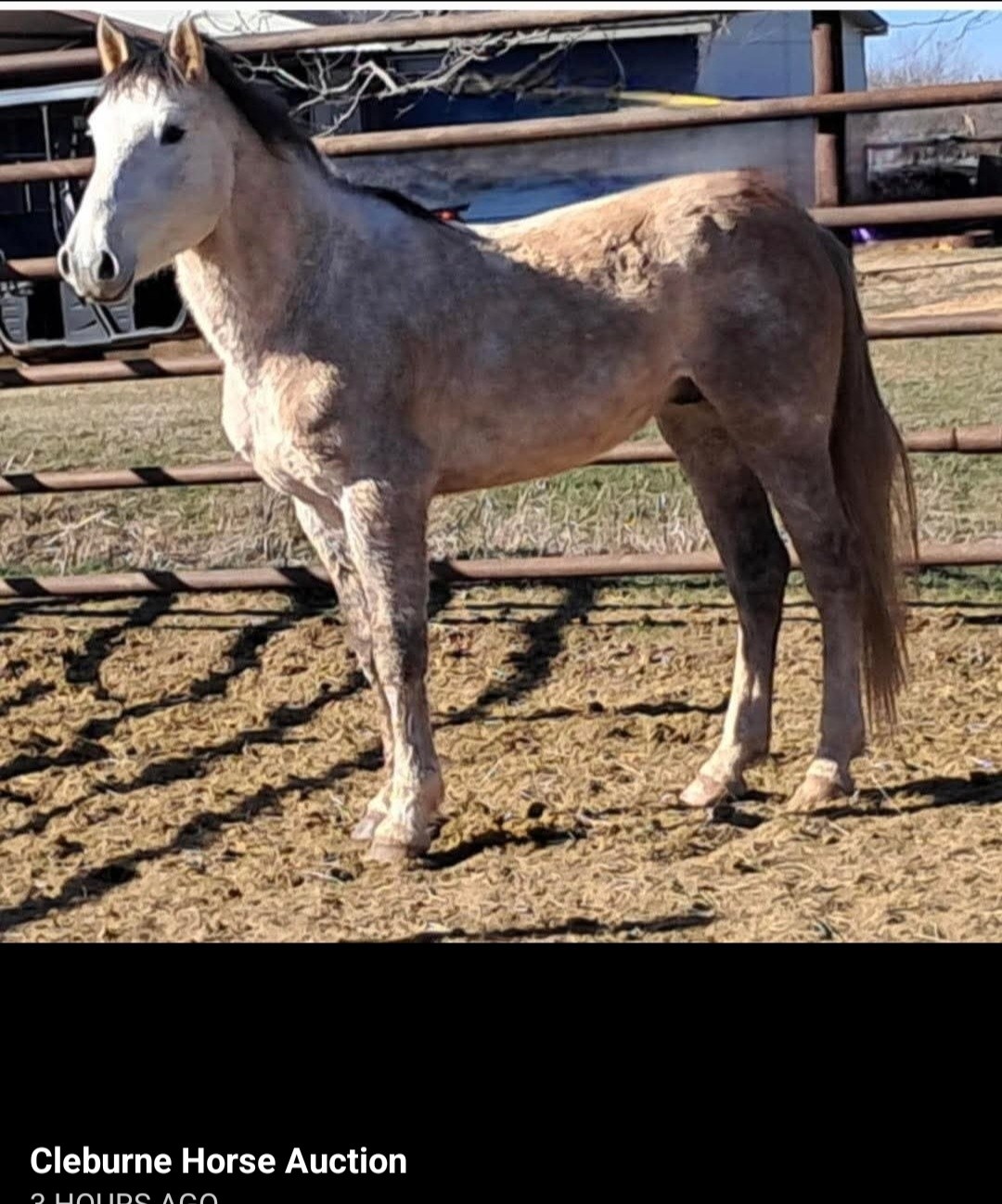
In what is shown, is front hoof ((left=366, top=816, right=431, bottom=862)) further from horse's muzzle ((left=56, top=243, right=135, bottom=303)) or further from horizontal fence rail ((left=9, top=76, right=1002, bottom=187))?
horizontal fence rail ((left=9, top=76, right=1002, bottom=187))

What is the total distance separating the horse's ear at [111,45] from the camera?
3.92m

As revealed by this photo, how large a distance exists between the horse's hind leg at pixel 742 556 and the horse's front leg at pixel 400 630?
0.77m

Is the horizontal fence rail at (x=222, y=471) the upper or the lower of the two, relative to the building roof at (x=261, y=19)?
lower

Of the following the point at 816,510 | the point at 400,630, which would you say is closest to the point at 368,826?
the point at 400,630

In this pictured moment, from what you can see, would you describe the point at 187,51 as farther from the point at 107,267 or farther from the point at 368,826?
the point at 368,826

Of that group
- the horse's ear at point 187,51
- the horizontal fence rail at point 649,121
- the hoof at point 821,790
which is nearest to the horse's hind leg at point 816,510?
the hoof at point 821,790

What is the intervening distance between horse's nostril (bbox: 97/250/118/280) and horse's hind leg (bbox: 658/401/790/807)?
150cm

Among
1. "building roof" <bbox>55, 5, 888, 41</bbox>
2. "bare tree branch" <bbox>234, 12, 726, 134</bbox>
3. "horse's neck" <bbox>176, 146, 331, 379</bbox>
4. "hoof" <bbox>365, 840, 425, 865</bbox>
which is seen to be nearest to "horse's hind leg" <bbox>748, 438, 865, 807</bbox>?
"hoof" <bbox>365, 840, 425, 865</bbox>

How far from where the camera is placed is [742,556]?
4691 millimetres

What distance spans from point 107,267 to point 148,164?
0.82ft

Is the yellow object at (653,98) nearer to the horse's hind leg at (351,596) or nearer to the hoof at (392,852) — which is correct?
the horse's hind leg at (351,596)

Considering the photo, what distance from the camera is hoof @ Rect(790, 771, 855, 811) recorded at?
4387 millimetres

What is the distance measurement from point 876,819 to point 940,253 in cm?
1023
